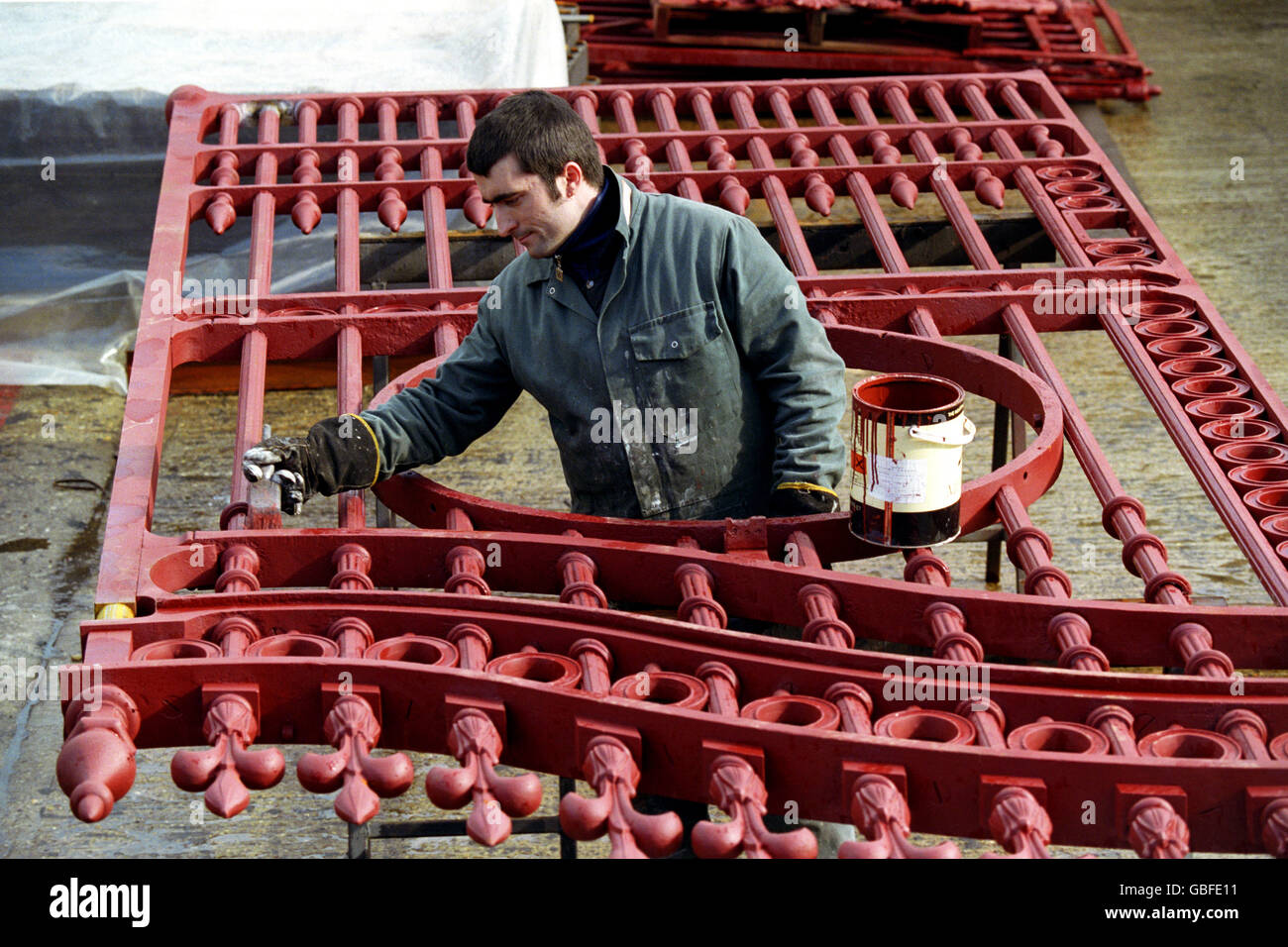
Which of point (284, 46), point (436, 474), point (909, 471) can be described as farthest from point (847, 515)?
point (284, 46)

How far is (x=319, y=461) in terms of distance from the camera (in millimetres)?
4195

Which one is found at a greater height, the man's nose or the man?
the man's nose

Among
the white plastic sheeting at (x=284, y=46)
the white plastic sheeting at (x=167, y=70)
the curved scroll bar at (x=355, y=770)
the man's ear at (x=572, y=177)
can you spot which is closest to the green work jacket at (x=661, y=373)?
the man's ear at (x=572, y=177)

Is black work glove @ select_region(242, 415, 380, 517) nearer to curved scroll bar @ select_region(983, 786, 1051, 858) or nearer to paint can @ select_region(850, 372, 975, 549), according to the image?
paint can @ select_region(850, 372, 975, 549)

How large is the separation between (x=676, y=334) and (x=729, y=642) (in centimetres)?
122

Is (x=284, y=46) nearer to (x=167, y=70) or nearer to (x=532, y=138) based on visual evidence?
(x=167, y=70)

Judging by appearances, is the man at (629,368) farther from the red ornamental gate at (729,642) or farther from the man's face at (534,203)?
the red ornamental gate at (729,642)

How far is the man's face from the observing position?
410cm

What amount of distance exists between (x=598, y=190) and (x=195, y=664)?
1730 mm

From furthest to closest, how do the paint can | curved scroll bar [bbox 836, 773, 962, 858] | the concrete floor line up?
the concrete floor < the paint can < curved scroll bar [bbox 836, 773, 962, 858]

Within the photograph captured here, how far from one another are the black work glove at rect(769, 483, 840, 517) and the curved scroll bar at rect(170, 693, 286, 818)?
167cm

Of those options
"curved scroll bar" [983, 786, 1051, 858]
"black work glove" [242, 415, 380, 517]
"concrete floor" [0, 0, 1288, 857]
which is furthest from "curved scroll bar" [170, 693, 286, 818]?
"concrete floor" [0, 0, 1288, 857]

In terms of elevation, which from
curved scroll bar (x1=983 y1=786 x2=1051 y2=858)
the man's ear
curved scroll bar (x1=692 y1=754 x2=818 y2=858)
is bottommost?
curved scroll bar (x1=692 y1=754 x2=818 y2=858)

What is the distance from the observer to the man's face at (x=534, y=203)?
13.5 feet
